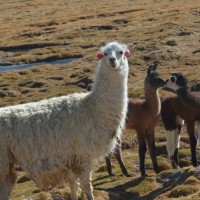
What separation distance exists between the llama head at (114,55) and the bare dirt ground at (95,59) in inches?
151

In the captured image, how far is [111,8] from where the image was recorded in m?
129

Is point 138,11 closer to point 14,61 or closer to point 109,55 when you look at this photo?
point 14,61

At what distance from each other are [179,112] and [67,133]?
249 inches

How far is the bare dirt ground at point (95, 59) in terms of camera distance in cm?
1502

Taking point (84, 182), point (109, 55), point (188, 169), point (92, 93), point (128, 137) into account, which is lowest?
point (128, 137)

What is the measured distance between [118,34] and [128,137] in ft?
191

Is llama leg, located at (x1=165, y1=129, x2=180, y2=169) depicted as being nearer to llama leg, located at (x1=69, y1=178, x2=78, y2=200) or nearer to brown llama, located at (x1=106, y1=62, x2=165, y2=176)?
brown llama, located at (x1=106, y1=62, x2=165, y2=176)

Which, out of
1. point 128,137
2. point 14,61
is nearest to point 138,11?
point 14,61

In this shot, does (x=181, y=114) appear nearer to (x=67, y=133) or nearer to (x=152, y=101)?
(x=152, y=101)

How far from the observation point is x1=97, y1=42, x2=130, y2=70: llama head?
11797 mm

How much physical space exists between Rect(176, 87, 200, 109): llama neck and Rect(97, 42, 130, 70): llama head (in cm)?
452

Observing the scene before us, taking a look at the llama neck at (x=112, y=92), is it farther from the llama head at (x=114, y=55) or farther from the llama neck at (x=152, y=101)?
the llama neck at (x=152, y=101)

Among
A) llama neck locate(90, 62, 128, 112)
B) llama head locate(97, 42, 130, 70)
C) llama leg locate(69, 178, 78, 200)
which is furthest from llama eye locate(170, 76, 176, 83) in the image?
llama leg locate(69, 178, 78, 200)

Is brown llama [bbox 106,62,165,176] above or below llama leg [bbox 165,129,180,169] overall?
above
